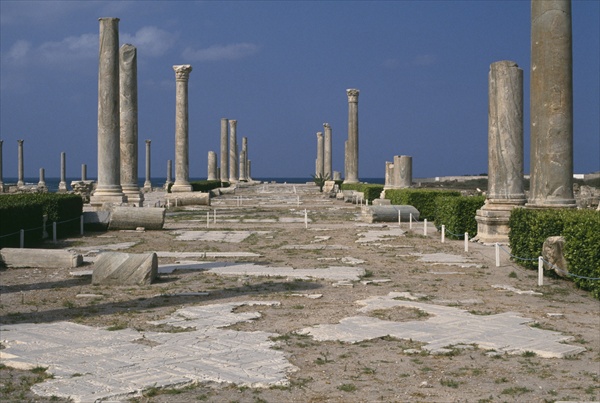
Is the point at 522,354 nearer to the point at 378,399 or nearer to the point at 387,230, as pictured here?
the point at 378,399

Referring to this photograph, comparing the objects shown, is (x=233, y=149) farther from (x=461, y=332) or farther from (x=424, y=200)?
(x=461, y=332)

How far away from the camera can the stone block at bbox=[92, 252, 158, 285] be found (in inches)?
480

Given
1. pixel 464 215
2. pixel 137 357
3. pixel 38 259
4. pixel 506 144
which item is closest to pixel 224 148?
pixel 464 215

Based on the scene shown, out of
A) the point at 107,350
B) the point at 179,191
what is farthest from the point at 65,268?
the point at 179,191

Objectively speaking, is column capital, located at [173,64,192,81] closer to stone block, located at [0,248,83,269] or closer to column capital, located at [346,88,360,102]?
column capital, located at [346,88,360,102]

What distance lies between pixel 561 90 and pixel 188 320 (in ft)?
30.5

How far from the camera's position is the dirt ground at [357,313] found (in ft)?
21.5

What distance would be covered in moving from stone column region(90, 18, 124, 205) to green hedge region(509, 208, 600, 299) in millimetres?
15158

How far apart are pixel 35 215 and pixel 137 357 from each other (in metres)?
12.6

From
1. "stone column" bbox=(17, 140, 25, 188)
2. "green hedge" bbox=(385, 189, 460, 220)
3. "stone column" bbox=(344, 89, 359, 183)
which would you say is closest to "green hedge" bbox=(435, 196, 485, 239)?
"green hedge" bbox=(385, 189, 460, 220)

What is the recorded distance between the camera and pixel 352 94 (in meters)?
50.0

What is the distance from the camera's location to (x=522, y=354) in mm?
7777

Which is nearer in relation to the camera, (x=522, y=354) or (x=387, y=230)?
(x=522, y=354)

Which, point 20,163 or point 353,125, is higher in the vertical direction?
point 353,125
